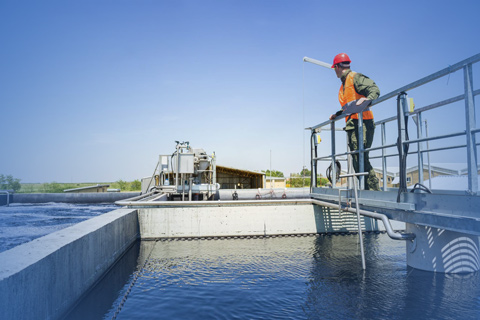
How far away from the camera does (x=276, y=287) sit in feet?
15.6

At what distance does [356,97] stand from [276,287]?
12.7ft

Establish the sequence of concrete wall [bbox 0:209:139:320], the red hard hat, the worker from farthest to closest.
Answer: the red hard hat
the worker
concrete wall [bbox 0:209:139:320]

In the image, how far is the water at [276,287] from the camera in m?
3.87

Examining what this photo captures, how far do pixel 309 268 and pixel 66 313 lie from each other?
385 cm

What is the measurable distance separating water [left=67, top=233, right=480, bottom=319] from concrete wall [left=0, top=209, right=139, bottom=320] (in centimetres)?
26

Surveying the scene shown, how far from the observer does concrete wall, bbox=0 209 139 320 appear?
2.64m

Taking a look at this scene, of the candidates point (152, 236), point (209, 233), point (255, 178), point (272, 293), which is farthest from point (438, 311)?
point (255, 178)

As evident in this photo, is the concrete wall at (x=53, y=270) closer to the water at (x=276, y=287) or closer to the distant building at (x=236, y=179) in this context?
the water at (x=276, y=287)

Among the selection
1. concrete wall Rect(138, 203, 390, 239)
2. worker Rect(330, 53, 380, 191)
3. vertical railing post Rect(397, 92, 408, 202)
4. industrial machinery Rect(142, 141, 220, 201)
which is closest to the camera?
vertical railing post Rect(397, 92, 408, 202)

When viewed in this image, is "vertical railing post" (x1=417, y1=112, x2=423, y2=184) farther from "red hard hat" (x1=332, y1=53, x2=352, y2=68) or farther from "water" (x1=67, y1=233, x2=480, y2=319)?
"red hard hat" (x1=332, y1=53, x2=352, y2=68)

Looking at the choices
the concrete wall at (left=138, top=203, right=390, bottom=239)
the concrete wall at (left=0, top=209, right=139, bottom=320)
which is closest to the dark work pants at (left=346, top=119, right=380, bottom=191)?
the concrete wall at (left=138, top=203, right=390, bottom=239)

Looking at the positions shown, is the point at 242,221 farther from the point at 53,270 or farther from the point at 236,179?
the point at 236,179

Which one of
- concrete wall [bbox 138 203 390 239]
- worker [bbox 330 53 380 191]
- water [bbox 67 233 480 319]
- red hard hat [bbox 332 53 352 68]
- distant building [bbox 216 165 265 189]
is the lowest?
water [bbox 67 233 480 319]

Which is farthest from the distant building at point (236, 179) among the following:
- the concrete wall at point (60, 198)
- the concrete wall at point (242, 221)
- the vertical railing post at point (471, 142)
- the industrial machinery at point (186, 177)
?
the vertical railing post at point (471, 142)
